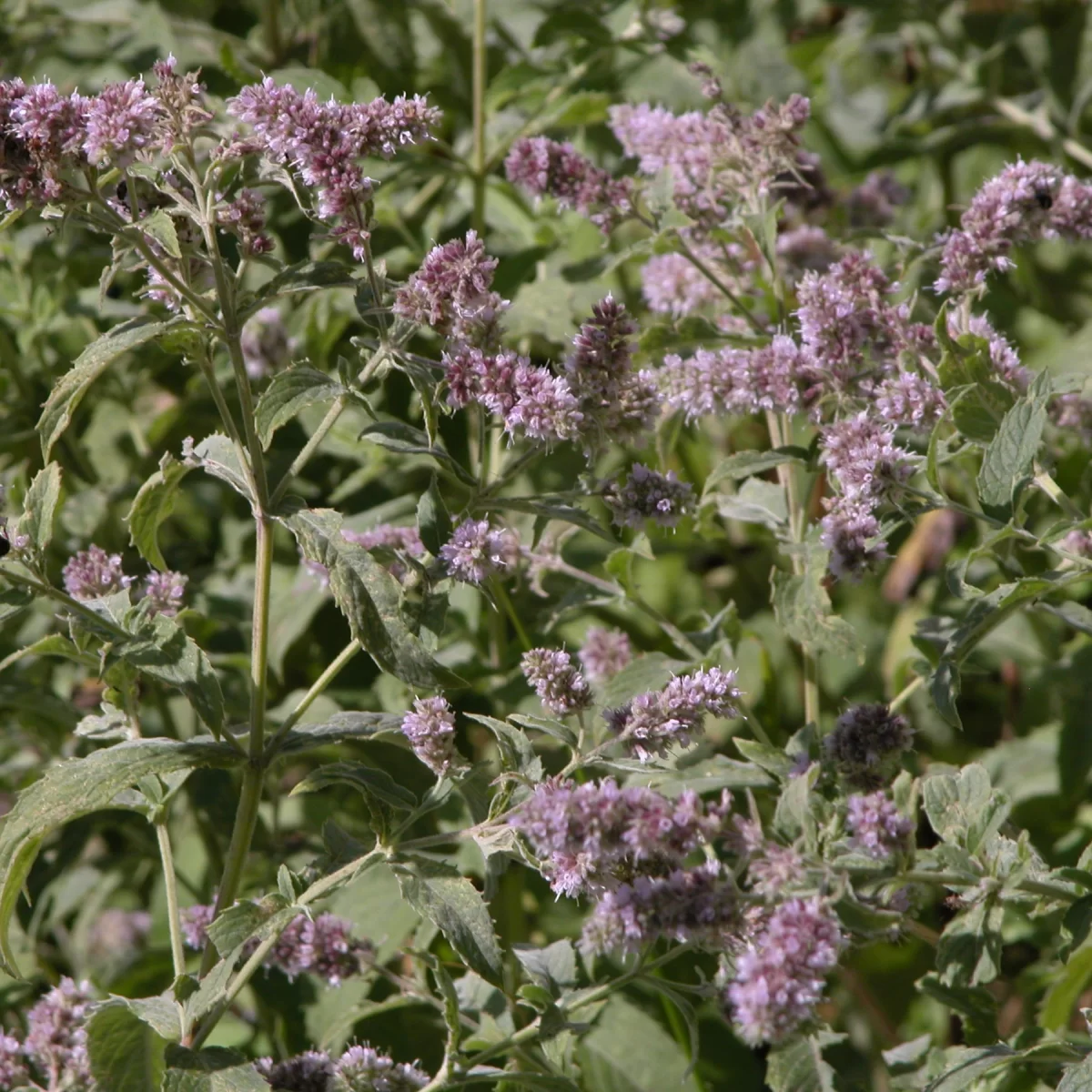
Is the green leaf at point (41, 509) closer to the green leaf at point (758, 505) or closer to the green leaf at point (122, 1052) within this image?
the green leaf at point (122, 1052)

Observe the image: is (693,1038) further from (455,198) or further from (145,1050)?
(455,198)

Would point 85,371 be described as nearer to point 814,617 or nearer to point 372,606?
point 372,606

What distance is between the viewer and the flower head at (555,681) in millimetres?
1757

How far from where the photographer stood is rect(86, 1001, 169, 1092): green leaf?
176cm

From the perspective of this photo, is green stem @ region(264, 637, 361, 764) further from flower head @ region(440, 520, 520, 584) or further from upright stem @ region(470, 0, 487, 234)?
upright stem @ region(470, 0, 487, 234)

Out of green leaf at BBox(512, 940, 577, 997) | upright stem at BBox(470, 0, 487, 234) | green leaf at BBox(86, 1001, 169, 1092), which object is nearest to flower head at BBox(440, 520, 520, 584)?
green leaf at BBox(512, 940, 577, 997)

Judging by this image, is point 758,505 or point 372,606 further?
point 758,505

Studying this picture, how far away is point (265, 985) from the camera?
8.60 feet

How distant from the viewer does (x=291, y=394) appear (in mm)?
1718

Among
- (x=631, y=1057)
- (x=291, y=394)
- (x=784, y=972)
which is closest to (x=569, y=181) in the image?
(x=291, y=394)

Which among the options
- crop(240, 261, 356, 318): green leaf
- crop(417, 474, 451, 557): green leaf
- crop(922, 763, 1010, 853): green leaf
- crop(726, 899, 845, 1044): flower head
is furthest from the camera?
crop(922, 763, 1010, 853): green leaf

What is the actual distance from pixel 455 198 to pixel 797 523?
143 cm

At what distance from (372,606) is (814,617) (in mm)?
759

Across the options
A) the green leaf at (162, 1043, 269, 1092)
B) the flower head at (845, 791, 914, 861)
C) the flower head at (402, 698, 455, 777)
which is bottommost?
the green leaf at (162, 1043, 269, 1092)
